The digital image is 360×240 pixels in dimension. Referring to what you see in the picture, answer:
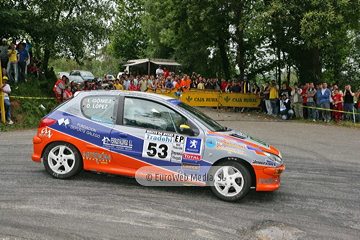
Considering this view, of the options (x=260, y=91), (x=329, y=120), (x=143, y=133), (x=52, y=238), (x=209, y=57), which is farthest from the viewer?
(x=209, y=57)

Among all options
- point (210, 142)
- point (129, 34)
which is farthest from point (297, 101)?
point (129, 34)

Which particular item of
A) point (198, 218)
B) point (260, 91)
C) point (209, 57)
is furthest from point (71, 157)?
point (209, 57)

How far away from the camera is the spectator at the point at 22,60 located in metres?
17.9

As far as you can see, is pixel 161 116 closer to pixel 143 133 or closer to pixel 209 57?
pixel 143 133

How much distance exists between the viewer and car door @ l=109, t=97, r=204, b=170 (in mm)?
6234

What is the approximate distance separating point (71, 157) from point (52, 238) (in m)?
2.41

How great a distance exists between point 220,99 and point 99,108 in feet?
49.5

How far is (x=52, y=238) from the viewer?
14.9 ft

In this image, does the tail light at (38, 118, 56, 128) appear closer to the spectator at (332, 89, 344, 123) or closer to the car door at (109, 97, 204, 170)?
the car door at (109, 97, 204, 170)

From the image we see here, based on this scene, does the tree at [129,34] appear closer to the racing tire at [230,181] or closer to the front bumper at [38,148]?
the front bumper at [38,148]

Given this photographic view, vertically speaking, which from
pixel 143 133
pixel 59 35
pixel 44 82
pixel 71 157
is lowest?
pixel 71 157

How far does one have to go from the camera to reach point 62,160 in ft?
22.5

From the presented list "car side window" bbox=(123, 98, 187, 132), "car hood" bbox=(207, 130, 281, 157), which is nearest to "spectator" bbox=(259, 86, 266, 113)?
"car hood" bbox=(207, 130, 281, 157)

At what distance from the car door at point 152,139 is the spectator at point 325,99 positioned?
13.1m
